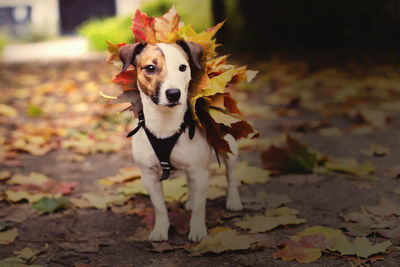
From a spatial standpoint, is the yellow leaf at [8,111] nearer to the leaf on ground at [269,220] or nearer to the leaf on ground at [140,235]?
the leaf on ground at [140,235]

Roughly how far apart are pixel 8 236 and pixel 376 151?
2.78m

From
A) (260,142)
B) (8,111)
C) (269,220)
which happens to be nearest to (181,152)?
(269,220)

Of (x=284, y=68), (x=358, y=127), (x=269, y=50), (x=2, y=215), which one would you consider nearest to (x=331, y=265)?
(x=2, y=215)

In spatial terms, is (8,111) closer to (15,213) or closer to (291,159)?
(15,213)

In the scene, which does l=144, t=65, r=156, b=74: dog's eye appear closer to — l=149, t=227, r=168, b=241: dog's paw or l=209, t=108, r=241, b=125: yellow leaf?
l=209, t=108, r=241, b=125: yellow leaf

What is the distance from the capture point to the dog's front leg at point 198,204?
235 centimetres

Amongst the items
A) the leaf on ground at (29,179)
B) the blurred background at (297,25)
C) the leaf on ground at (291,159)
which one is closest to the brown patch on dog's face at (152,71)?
the leaf on ground at (291,159)

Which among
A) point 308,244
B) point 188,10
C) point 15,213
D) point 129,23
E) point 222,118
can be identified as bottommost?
point 15,213

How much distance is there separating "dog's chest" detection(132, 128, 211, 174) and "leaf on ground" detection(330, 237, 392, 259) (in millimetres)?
792

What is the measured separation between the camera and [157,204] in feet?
7.92

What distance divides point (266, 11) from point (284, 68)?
102 inches

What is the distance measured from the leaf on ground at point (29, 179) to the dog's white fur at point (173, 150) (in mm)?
1298

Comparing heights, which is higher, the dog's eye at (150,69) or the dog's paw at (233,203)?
the dog's eye at (150,69)

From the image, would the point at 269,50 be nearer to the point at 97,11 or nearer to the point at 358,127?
the point at 358,127
